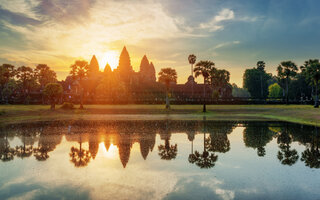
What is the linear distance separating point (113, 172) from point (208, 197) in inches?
154

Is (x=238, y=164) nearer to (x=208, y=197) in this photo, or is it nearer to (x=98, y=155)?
(x=208, y=197)

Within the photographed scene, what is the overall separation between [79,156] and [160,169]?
4444mm

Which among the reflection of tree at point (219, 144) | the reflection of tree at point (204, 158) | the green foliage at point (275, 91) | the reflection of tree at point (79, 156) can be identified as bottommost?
the reflection of tree at point (79, 156)

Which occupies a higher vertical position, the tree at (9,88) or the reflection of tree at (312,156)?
the tree at (9,88)

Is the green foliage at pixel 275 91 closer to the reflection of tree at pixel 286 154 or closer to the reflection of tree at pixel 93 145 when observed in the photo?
the reflection of tree at pixel 286 154

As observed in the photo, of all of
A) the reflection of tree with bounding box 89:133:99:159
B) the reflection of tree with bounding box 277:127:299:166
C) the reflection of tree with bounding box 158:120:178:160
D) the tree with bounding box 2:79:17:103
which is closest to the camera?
the reflection of tree with bounding box 277:127:299:166

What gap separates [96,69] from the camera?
14075 centimetres

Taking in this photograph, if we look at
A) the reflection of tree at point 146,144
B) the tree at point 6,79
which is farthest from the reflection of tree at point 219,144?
the tree at point 6,79

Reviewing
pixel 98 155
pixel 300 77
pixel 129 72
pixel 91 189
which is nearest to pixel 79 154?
pixel 98 155

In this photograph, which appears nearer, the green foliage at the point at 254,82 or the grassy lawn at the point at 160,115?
the grassy lawn at the point at 160,115

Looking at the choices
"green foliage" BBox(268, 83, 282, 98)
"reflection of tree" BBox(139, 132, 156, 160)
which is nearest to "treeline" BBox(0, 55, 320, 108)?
"green foliage" BBox(268, 83, 282, 98)

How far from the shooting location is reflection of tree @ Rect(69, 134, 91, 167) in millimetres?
10727

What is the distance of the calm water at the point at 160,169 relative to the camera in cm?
755

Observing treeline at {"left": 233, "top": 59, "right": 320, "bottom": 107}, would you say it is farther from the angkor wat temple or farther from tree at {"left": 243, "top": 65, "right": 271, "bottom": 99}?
the angkor wat temple
